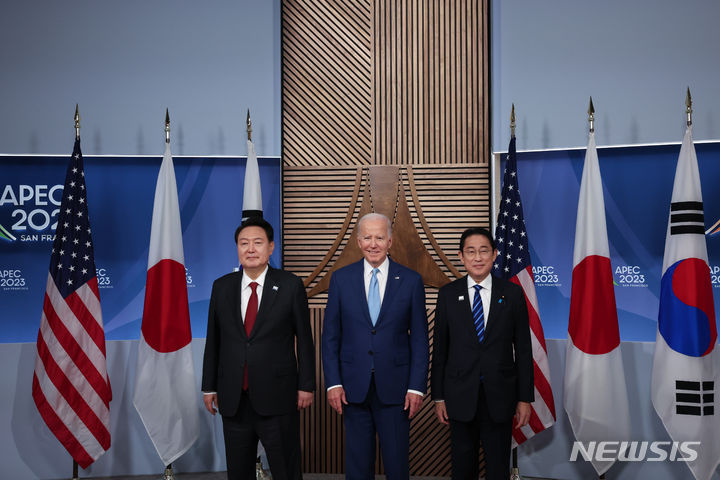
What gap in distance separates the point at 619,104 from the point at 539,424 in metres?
2.35

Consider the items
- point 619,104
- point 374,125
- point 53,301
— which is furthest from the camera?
point 374,125

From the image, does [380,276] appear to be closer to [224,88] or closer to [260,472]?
[260,472]

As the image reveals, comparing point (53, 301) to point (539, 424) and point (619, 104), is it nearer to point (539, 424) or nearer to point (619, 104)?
point (539, 424)

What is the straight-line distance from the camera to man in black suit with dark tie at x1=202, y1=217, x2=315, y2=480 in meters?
2.74

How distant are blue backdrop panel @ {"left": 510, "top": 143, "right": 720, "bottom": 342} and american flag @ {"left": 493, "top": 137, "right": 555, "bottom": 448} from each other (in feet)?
1.45

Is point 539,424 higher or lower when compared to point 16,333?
lower

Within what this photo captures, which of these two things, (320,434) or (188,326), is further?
(320,434)

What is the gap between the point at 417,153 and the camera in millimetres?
4574

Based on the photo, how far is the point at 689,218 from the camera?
372 centimetres

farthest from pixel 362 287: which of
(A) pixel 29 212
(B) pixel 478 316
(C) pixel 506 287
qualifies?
(A) pixel 29 212

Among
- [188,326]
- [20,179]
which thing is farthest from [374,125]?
[20,179]

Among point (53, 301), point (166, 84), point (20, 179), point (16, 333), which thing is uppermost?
point (166, 84)

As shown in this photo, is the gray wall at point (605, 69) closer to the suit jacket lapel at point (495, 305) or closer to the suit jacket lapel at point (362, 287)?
the suit jacket lapel at point (495, 305)

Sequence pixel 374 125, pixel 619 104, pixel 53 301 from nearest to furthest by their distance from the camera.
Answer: pixel 53 301
pixel 619 104
pixel 374 125
